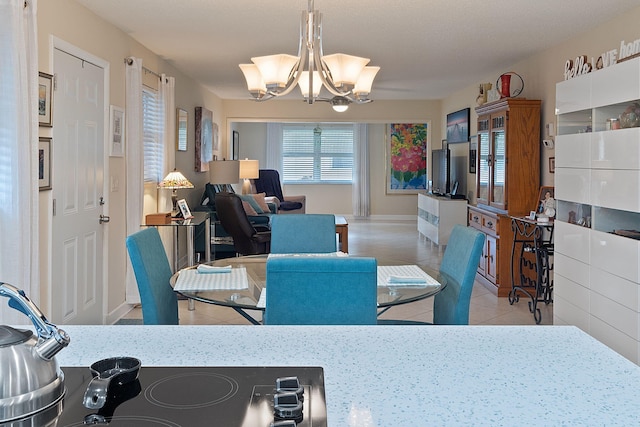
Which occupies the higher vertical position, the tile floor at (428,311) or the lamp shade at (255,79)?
the lamp shade at (255,79)

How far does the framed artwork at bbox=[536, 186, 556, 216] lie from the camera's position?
5.15 m

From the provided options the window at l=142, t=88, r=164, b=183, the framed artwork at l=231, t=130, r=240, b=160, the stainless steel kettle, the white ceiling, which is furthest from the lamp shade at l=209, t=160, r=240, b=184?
the stainless steel kettle

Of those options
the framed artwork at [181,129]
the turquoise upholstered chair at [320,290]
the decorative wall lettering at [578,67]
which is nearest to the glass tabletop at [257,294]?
the turquoise upholstered chair at [320,290]

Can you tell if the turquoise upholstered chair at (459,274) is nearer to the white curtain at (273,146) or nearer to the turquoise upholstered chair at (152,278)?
the turquoise upholstered chair at (152,278)

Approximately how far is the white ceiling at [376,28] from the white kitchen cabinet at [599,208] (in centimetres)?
75

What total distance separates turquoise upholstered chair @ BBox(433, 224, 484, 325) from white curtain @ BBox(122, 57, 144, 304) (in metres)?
3.12

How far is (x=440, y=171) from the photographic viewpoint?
973 centimetres

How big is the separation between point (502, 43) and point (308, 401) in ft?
17.2

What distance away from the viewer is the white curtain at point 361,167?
1312 centimetres

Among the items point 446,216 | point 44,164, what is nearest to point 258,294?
point 44,164

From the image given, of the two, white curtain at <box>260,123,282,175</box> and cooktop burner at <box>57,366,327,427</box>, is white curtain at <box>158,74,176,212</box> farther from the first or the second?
white curtain at <box>260,123,282,175</box>

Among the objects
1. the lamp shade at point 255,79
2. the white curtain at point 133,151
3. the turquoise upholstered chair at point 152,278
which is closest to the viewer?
the turquoise upholstered chair at point 152,278

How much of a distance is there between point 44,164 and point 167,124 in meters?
2.69

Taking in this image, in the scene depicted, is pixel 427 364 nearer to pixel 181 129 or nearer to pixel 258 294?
pixel 258 294
